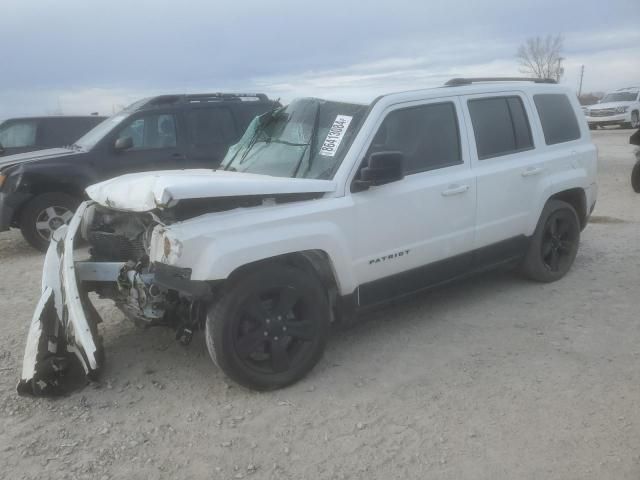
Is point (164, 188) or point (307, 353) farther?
point (307, 353)

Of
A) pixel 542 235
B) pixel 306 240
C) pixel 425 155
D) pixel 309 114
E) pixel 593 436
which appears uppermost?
pixel 309 114

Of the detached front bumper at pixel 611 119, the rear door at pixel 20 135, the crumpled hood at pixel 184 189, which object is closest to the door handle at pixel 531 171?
the crumpled hood at pixel 184 189

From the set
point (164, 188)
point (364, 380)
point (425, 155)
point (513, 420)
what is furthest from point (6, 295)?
point (513, 420)

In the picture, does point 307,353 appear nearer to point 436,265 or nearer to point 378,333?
point 378,333

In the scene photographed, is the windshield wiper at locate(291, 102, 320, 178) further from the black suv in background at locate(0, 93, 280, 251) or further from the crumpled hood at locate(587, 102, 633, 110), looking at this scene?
the crumpled hood at locate(587, 102, 633, 110)

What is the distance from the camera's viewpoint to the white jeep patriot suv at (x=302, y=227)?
3.45 metres

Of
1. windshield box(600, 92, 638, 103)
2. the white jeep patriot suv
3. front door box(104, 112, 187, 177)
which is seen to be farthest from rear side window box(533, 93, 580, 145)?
windshield box(600, 92, 638, 103)

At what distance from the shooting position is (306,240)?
3662mm

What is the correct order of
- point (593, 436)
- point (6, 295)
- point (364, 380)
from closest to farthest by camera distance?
1. point (593, 436)
2. point (364, 380)
3. point (6, 295)

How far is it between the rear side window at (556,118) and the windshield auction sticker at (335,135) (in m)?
2.05

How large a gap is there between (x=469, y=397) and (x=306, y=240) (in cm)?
138

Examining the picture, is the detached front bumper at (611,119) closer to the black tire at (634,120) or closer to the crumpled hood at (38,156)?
the black tire at (634,120)

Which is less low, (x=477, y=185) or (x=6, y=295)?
(x=477, y=185)

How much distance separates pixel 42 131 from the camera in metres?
10.6
